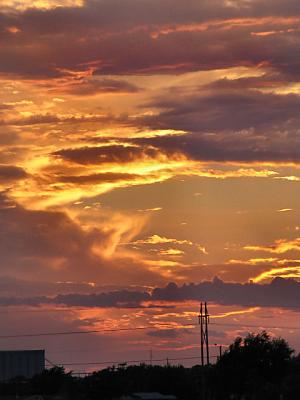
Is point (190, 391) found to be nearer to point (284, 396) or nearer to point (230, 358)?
point (230, 358)

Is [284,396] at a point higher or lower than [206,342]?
lower

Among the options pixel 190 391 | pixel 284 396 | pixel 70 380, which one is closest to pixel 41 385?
pixel 70 380

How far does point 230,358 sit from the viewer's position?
468 feet

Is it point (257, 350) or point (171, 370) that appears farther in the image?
point (171, 370)

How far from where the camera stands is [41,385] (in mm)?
179000

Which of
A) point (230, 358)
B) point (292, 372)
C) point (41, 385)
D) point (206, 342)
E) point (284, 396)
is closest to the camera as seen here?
point (284, 396)

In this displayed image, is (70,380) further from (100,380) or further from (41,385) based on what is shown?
(100,380)

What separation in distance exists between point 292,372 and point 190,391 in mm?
17795

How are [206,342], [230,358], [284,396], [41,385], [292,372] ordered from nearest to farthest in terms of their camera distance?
[284,396]
[206,342]
[230,358]
[292,372]
[41,385]

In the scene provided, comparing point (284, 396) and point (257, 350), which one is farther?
point (257, 350)

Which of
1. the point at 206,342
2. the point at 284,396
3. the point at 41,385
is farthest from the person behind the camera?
the point at 41,385

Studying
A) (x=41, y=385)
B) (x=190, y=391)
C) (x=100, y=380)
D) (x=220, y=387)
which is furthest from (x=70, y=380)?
(x=220, y=387)

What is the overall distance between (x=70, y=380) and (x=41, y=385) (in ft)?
19.5

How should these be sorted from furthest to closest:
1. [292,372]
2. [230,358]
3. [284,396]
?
[292,372], [230,358], [284,396]
